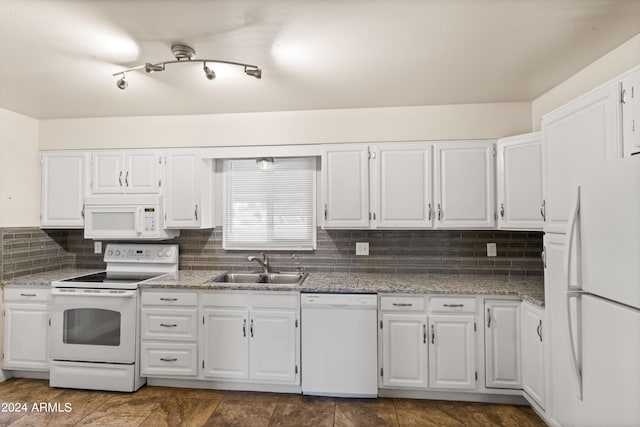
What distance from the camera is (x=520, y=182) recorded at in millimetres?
2650

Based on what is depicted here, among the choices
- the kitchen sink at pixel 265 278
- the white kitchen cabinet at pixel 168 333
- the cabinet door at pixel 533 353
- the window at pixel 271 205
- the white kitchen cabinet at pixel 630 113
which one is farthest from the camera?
the window at pixel 271 205

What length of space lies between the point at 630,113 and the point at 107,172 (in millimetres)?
3791

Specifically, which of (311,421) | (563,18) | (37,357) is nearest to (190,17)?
(563,18)

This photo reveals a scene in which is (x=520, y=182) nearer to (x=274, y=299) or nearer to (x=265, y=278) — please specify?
(x=274, y=299)

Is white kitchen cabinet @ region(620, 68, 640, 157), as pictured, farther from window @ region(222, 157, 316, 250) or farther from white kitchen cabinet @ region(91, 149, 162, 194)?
white kitchen cabinet @ region(91, 149, 162, 194)

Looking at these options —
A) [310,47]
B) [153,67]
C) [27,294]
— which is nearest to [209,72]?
[153,67]

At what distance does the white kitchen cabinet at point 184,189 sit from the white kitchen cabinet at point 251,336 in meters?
0.79

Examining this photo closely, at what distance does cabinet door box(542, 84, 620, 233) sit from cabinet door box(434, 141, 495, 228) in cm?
79

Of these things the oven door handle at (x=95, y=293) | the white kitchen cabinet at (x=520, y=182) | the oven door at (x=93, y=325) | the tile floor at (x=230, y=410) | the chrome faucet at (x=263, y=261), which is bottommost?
the tile floor at (x=230, y=410)

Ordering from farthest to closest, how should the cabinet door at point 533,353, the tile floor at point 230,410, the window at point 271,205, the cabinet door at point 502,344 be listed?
the window at point 271,205 → the cabinet door at point 502,344 → the tile floor at point 230,410 → the cabinet door at point 533,353

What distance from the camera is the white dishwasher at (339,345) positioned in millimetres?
2635

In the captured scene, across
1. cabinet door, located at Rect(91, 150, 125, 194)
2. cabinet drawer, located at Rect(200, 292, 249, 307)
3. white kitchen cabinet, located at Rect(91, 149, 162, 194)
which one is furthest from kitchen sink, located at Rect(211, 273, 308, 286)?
cabinet door, located at Rect(91, 150, 125, 194)

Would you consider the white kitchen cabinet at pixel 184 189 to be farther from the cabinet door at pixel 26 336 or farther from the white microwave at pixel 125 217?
the cabinet door at pixel 26 336

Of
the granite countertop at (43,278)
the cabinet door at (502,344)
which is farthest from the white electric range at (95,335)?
the cabinet door at (502,344)
